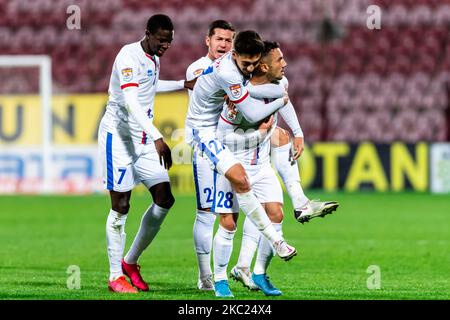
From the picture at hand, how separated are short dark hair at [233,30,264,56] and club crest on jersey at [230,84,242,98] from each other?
0.27 meters

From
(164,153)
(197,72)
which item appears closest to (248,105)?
(164,153)

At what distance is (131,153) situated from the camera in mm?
8820

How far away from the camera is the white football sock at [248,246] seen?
8.71 m

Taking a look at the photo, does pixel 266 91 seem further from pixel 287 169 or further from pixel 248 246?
pixel 248 246

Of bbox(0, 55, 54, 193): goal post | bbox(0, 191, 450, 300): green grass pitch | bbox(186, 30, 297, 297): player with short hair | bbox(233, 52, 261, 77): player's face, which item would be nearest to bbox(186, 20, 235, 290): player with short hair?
bbox(186, 30, 297, 297): player with short hair

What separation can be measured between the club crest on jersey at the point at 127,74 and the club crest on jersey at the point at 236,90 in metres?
0.99

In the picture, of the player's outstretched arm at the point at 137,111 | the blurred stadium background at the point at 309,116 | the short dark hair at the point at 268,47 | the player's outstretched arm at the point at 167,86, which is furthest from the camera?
the blurred stadium background at the point at 309,116

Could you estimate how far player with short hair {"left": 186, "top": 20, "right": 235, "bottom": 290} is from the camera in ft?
27.3

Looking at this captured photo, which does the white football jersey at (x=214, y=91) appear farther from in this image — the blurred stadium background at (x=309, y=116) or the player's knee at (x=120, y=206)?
the blurred stadium background at (x=309, y=116)

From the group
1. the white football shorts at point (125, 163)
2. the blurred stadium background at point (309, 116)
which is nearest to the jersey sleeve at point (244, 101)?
the white football shorts at point (125, 163)

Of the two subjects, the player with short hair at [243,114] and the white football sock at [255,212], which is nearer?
the player with short hair at [243,114]

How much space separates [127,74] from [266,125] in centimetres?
122

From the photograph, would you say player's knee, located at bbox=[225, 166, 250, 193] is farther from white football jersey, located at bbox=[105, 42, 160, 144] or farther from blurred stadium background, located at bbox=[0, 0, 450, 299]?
blurred stadium background, located at bbox=[0, 0, 450, 299]
